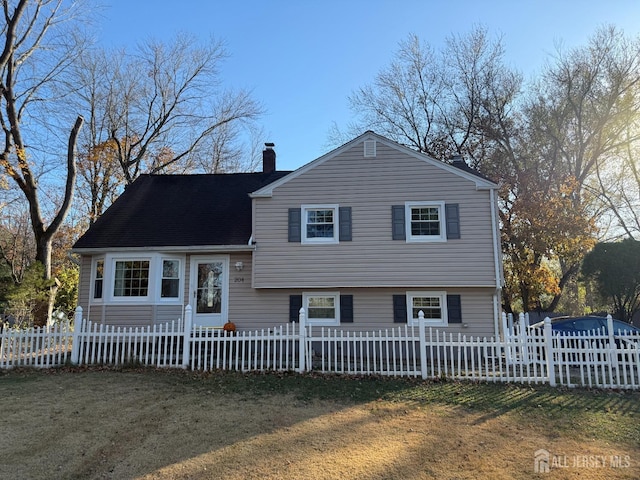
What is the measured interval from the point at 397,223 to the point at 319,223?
2383 mm

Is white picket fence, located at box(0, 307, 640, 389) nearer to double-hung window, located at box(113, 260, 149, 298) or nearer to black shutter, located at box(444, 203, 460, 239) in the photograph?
double-hung window, located at box(113, 260, 149, 298)

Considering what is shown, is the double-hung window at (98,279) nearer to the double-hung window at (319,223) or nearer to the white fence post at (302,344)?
the double-hung window at (319,223)

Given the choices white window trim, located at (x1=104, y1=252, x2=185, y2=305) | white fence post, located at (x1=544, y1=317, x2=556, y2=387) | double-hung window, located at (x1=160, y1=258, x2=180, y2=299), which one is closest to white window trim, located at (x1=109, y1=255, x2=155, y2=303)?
white window trim, located at (x1=104, y1=252, x2=185, y2=305)

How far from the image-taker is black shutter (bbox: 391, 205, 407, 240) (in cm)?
1205

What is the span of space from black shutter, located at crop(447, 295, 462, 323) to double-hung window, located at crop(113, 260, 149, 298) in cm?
924

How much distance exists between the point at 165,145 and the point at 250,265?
18171mm

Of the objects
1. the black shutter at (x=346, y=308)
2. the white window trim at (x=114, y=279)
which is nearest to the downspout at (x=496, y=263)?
the black shutter at (x=346, y=308)

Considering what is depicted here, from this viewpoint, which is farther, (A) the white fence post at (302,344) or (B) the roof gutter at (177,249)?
(B) the roof gutter at (177,249)

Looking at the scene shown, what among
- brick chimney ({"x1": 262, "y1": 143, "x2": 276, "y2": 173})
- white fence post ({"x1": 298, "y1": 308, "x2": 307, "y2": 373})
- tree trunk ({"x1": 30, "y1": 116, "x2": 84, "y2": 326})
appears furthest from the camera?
brick chimney ({"x1": 262, "y1": 143, "x2": 276, "y2": 173})

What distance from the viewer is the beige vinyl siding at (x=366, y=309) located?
11844 millimetres

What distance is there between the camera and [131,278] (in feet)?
41.3

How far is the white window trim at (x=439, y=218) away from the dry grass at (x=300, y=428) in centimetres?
470

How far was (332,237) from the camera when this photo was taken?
12.4m

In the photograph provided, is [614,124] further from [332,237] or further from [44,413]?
[44,413]
